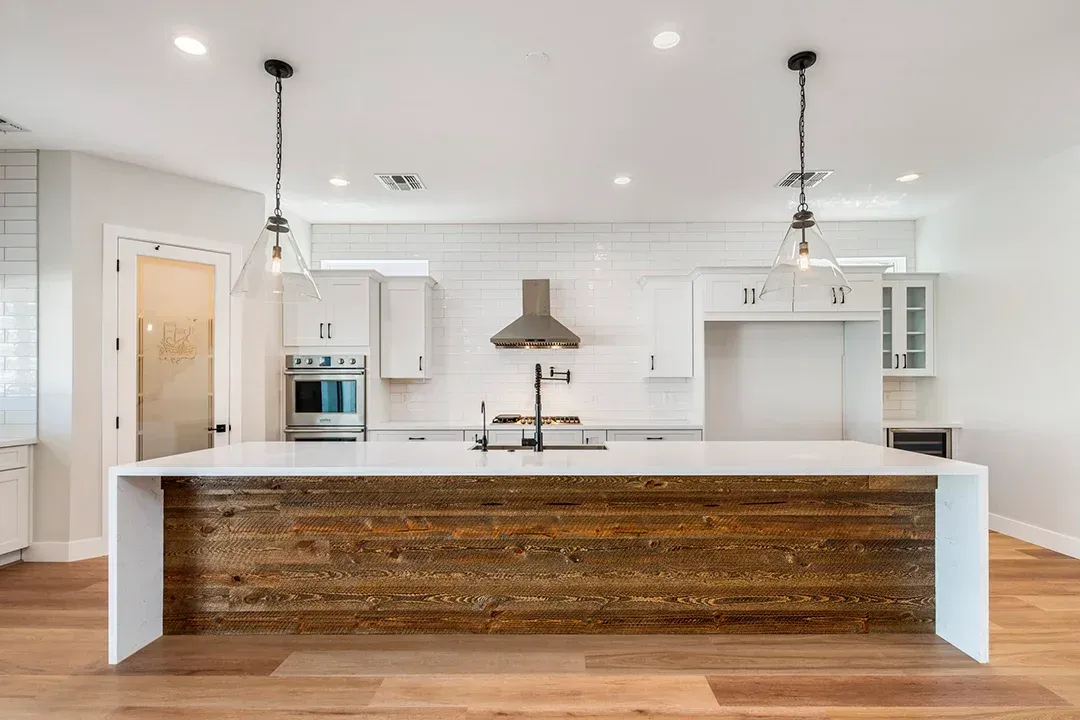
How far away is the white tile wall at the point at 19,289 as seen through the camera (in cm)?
389

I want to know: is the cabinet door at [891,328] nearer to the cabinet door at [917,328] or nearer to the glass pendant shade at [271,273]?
the cabinet door at [917,328]

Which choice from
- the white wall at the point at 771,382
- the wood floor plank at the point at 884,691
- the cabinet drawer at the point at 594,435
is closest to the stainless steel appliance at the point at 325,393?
the cabinet drawer at the point at 594,435

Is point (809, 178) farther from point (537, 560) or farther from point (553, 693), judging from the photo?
point (553, 693)

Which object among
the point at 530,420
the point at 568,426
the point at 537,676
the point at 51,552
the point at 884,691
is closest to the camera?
the point at 884,691

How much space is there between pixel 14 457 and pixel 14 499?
0.87 feet

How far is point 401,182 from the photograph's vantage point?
443cm

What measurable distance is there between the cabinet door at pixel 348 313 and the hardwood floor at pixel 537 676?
2.59 m

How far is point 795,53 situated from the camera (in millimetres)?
2674

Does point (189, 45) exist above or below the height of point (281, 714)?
above

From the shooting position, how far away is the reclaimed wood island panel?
2756 mm

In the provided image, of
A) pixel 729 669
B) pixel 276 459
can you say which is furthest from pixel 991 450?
pixel 276 459

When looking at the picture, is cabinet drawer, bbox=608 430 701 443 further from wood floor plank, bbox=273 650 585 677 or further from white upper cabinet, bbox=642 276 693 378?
wood floor plank, bbox=273 650 585 677

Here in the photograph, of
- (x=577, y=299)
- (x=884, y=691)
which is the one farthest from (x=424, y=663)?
(x=577, y=299)

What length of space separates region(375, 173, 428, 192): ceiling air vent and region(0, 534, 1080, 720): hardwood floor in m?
3.03
